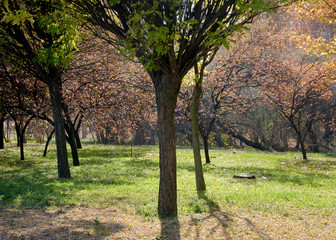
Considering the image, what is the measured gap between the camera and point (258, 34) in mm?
19469

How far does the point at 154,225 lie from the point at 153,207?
1.09 meters

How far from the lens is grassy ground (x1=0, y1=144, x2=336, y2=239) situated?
5.61 metres

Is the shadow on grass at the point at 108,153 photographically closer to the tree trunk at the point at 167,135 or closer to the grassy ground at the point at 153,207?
the grassy ground at the point at 153,207

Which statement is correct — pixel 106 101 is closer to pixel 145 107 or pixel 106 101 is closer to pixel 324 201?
pixel 145 107

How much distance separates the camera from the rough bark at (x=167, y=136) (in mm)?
6438

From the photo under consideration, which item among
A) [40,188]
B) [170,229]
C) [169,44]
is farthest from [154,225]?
[40,188]

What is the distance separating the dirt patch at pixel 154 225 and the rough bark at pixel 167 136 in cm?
46

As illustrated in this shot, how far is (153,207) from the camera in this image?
23.4ft

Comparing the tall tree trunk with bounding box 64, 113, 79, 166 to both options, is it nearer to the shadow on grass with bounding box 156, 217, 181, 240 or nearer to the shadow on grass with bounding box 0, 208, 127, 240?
the shadow on grass with bounding box 0, 208, 127, 240

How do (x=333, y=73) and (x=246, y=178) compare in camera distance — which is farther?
(x=333, y=73)

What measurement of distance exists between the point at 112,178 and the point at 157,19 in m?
6.93

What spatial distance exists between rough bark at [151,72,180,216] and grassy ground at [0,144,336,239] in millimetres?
418

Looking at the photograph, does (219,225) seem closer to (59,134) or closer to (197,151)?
(197,151)

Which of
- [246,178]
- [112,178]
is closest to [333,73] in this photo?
[246,178]
